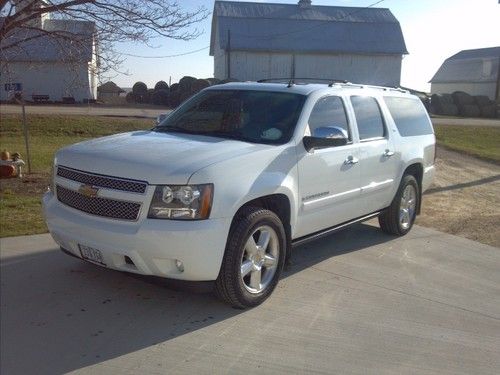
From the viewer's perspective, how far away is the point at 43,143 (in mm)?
15172

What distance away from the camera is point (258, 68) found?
4197 centimetres

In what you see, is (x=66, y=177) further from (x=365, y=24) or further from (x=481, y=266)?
(x=365, y=24)

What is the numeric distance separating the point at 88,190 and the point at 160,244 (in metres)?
0.77

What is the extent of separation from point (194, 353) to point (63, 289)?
159 centimetres

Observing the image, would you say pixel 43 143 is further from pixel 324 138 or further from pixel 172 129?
pixel 324 138

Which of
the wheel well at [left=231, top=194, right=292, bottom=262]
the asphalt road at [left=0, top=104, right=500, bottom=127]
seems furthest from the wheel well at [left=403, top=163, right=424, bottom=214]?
the asphalt road at [left=0, top=104, right=500, bottom=127]

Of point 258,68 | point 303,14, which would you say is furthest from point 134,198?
point 303,14

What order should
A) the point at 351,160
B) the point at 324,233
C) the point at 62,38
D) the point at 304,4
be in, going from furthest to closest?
the point at 304,4 → the point at 62,38 → the point at 351,160 → the point at 324,233

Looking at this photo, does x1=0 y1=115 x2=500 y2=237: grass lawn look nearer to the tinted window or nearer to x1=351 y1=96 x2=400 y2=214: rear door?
x1=351 y1=96 x2=400 y2=214: rear door

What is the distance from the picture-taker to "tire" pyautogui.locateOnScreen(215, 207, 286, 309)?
4.17 m

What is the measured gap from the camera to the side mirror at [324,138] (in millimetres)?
4824

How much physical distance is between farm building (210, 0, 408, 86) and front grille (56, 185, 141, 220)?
37.9 meters

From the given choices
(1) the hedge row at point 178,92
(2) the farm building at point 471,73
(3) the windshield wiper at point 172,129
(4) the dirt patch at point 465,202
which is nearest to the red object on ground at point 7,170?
(3) the windshield wiper at point 172,129

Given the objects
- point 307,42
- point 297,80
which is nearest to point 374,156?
point 297,80
